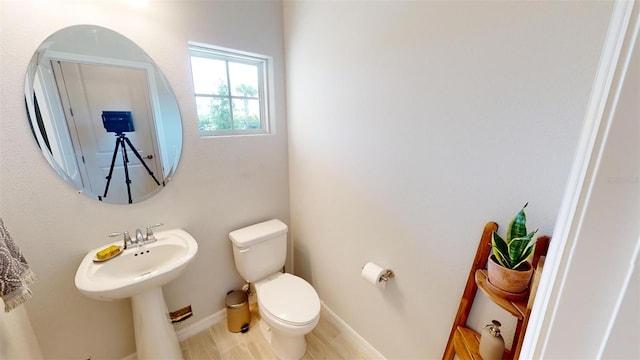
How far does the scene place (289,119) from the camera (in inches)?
69.7

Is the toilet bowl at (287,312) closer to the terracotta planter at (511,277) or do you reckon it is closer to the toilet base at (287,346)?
the toilet base at (287,346)

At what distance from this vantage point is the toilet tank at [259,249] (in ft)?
5.14

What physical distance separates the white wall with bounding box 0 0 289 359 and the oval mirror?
0.13ft

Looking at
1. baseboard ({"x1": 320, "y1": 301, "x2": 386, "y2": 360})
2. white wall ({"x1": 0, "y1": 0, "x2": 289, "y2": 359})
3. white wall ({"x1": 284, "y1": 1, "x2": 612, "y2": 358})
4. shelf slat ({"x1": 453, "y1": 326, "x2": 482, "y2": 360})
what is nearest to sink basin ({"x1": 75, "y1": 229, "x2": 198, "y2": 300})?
white wall ({"x1": 0, "y1": 0, "x2": 289, "y2": 359})

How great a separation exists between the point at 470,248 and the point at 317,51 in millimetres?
1309

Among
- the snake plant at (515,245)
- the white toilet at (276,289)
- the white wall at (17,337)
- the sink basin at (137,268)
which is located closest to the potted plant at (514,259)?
the snake plant at (515,245)

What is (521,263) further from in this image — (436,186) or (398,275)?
(398,275)

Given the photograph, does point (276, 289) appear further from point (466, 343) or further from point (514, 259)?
point (514, 259)

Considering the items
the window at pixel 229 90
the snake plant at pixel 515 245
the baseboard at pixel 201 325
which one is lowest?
the baseboard at pixel 201 325

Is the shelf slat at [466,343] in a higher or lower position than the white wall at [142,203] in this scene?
lower

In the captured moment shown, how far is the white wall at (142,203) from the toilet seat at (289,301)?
43 cm

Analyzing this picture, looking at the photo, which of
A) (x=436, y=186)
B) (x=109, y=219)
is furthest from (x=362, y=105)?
(x=109, y=219)

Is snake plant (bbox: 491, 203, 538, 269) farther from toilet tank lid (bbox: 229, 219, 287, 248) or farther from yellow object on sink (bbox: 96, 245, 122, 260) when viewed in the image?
yellow object on sink (bbox: 96, 245, 122, 260)

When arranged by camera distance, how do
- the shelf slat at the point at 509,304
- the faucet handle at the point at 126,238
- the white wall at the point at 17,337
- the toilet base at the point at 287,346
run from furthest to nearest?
the toilet base at the point at 287,346 → the faucet handle at the point at 126,238 → the white wall at the point at 17,337 → the shelf slat at the point at 509,304
